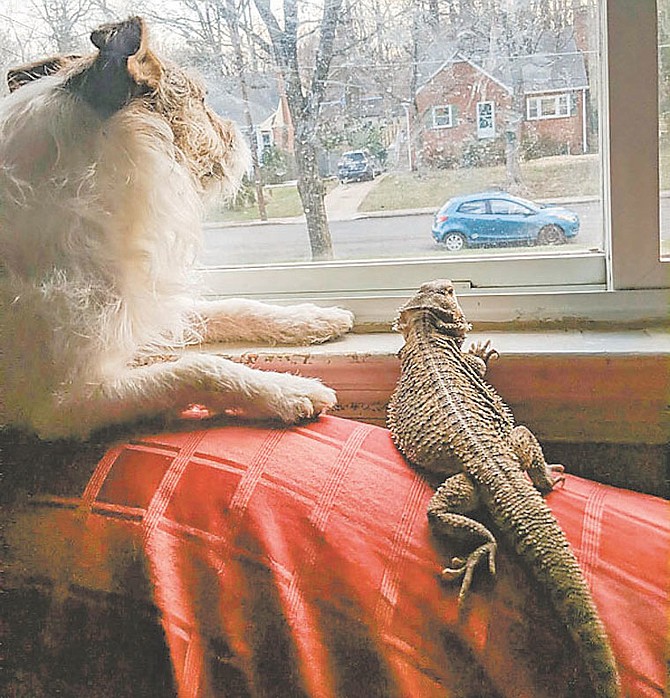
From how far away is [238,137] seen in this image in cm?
114

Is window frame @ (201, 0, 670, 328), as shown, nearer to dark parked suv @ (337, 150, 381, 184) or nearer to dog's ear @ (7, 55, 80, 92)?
dark parked suv @ (337, 150, 381, 184)

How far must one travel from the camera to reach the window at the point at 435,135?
111 centimetres

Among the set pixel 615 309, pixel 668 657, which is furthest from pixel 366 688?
pixel 615 309

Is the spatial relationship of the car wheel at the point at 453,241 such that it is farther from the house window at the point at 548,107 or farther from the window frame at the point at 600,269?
the house window at the point at 548,107

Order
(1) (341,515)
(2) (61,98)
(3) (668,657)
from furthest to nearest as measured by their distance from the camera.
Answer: (2) (61,98) < (1) (341,515) < (3) (668,657)

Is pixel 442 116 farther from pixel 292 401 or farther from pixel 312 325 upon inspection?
pixel 292 401

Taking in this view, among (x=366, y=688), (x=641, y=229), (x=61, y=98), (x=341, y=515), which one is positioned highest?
(x=61, y=98)

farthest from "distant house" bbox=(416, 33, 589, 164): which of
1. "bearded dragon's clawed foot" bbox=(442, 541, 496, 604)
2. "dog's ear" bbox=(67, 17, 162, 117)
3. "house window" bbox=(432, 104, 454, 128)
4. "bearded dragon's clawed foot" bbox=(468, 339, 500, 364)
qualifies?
"bearded dragon's clawed foot" bbox=(442, 541, 496, 604)

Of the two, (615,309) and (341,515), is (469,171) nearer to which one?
(615,309)

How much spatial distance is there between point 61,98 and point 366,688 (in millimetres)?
751

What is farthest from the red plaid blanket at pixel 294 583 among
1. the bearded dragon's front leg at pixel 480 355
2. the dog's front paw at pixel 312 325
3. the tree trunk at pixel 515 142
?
the tree trunk at pixel 515 142

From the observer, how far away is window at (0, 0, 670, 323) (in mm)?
1114

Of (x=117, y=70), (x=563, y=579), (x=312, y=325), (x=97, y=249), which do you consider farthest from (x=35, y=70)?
(x=563, y=579)

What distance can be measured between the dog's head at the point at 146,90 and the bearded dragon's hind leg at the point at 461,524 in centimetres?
54
